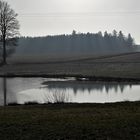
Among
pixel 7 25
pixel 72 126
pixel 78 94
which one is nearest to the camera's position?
pixel 72 126

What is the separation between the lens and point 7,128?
12.6 meters

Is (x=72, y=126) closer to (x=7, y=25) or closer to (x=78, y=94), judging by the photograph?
(x=78, y=94)

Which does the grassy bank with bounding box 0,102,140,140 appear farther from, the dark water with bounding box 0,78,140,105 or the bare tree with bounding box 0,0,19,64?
the bare tree with bounding box 0,0,19,64

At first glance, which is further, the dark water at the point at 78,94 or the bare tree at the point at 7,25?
the bare tree at the point at 7,25

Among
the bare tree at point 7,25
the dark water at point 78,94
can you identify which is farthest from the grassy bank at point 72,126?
the bare tree at point 7,25

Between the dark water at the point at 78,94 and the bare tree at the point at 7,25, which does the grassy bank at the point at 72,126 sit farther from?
the bare tree at the point at 7,25

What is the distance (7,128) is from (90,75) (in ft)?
113

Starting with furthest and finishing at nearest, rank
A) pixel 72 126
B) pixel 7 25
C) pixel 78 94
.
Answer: pixel 7 25, pixel 78 94, pixel 72 126

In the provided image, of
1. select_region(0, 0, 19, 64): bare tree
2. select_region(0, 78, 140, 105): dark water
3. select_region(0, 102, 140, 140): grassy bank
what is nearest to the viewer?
select_region(0, 102, 140, 140): grassy bank

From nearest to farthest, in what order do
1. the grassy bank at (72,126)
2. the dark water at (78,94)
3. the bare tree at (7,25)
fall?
1. the grassy bank at (72,126)
2. the dark water at (78,94)
3. the bare tree at (7,25)

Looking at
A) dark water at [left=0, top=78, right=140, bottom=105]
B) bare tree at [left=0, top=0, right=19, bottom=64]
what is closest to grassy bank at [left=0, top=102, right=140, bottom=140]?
dark water at [left=0, top=78, right=140, bottom=105]

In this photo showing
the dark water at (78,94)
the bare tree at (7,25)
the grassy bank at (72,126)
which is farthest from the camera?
the bare tree at (7,25)

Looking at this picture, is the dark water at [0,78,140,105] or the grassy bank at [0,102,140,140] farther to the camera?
the dark water at [0,78,140,105]

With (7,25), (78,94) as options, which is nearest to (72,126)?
(78,94)
